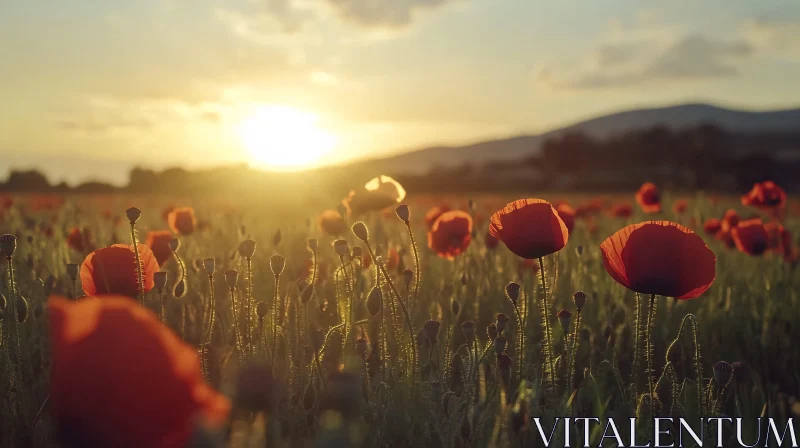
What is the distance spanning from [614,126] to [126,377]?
108 m

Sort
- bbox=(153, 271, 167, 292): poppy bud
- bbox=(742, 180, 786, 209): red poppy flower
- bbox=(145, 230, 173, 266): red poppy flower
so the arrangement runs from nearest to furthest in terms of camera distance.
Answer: bbox=(153, 271, 167, 292): poppy bud
bbox=(145, 230, 173, 266): red poppy flower
bbox=(742, 180, 786, 209): red poppy flower

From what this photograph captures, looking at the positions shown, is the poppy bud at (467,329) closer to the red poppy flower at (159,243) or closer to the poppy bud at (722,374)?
the poppy bud at (722,374)

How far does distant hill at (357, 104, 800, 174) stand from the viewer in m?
89.8

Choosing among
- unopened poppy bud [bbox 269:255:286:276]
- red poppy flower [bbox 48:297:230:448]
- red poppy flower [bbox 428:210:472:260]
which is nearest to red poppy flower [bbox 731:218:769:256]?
red poppy flower [bbox 428:210:472:260]

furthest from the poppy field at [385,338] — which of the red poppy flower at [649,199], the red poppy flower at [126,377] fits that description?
the red poppy flower at [649,199]

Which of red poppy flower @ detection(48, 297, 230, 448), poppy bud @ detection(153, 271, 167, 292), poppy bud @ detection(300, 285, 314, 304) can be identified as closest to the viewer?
red poppy flower @ detection(48, 297, 230, 448)

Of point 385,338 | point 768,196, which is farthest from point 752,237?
point 385,338

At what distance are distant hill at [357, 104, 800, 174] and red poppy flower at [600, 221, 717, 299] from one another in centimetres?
8076

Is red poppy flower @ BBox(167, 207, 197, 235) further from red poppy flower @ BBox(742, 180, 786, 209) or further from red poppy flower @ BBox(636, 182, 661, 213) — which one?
red poppy flower @ BBox(742, 180, 786, 209)

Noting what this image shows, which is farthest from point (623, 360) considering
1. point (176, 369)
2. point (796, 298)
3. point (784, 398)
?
point (176, 369)

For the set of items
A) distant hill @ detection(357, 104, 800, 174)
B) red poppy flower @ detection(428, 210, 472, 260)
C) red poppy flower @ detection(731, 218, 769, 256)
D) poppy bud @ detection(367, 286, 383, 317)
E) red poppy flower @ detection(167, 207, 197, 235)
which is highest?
distant hill @ detection(357, 104, 800, 174)

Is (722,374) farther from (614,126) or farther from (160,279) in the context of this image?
(614,126)

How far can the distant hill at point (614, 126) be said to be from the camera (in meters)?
89.8

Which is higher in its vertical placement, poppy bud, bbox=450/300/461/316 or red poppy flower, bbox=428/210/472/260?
red poppy flower, bbox=428/210/472/260
